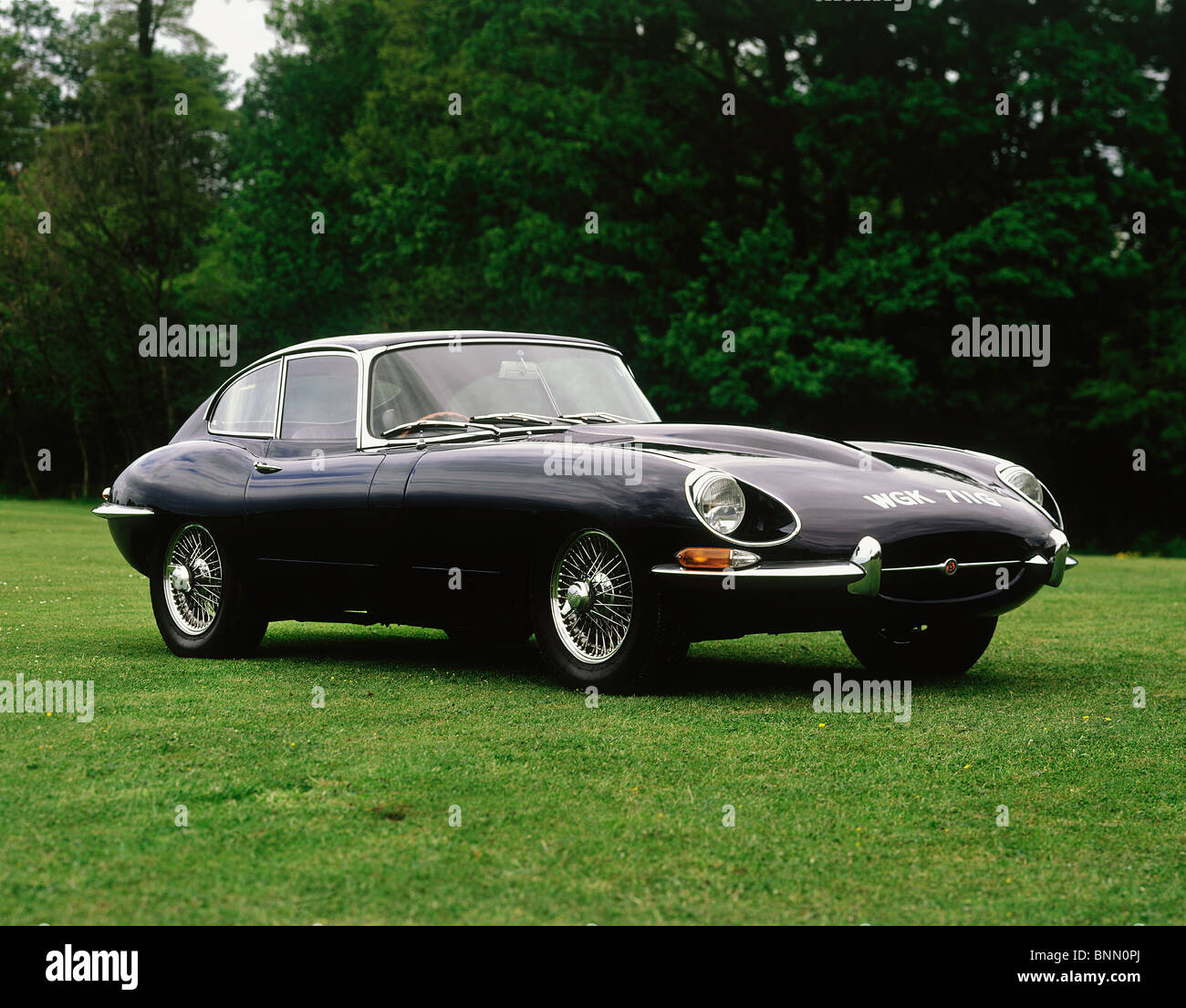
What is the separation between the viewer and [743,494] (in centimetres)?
675

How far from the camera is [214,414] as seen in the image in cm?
931

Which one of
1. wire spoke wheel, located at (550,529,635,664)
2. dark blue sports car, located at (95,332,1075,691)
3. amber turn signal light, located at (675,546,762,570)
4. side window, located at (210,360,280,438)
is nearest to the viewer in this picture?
amber turn signal light, located at (675,546,762,570)

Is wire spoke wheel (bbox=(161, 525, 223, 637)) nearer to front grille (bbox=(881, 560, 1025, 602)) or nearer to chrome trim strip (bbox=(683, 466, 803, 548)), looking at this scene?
chrome trim strip (bbox=(683, 466, 803, 548))

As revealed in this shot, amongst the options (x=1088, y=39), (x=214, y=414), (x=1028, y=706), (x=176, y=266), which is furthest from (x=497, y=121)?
(x=1028, y=706)

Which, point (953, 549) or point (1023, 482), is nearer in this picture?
point (953, 549)

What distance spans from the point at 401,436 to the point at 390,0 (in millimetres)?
41589

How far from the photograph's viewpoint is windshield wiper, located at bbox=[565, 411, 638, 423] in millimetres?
8297

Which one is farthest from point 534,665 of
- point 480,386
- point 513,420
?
point 480,386

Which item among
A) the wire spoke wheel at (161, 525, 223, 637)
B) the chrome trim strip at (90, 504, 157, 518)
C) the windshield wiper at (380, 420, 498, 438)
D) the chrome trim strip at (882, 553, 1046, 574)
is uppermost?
the windshield wiper at (380, 420, 498, 438)

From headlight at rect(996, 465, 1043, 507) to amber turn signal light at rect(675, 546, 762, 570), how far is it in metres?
2.21

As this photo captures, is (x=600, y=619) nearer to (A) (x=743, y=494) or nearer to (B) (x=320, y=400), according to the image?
(A) (x=743, y=494)

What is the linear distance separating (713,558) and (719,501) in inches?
11.1

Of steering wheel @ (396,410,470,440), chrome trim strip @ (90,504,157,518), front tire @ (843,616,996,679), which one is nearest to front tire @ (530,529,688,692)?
steering wheel @ (396,410,470,440)
